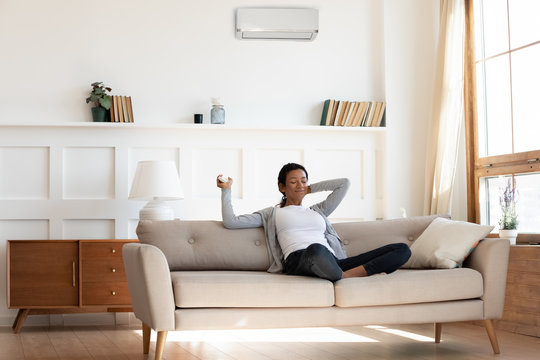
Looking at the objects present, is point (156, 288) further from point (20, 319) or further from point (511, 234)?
point (511, 234)

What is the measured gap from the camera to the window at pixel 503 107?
4.81 meters

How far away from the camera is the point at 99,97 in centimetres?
527

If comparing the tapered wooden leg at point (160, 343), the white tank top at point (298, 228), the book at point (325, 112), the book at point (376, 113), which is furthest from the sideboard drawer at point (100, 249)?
the book at point (376, 113)

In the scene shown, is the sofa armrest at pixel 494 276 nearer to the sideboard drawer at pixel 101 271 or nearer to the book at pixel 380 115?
the book at pixel 380 115

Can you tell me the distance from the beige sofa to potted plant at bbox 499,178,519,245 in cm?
88

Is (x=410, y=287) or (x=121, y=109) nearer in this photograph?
(x=410, y=287)

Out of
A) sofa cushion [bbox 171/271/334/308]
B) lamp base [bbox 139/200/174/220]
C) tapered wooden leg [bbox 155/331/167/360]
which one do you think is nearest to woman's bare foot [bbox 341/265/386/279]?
sofa cushion [bbox 171/271/334/308]

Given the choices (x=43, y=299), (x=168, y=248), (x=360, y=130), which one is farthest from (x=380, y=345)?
(x=43, y=299)

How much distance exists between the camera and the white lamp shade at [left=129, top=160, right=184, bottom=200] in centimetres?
489

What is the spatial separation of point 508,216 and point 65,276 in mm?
3090

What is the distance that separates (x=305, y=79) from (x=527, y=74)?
170cm

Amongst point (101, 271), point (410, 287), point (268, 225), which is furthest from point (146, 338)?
point (410, 287)

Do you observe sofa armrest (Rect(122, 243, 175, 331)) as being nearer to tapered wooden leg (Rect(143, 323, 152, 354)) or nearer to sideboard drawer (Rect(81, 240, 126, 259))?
tapered wooden leg (Rect(143, 323, 152, 354))

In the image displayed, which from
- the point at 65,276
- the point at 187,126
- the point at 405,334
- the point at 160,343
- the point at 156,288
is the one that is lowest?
the point at 405,334
